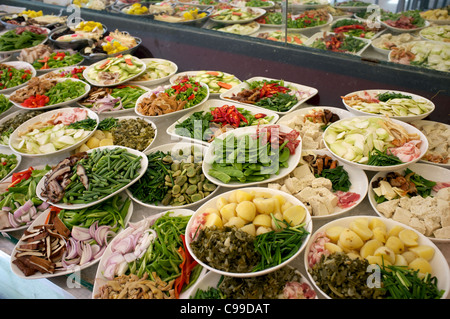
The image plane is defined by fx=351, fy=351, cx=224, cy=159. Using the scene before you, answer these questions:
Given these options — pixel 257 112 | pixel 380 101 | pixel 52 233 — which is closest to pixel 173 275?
pixel 52 233

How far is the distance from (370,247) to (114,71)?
294 centimetres

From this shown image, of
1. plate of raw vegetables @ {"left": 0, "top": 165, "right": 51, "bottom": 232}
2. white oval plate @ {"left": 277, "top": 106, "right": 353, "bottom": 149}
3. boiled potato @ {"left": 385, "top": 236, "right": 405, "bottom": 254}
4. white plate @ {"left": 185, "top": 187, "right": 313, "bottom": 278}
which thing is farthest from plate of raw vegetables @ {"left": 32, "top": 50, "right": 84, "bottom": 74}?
boiled potato @ {"left": 385, "top": 236, "right": 405, "bottom": 254}

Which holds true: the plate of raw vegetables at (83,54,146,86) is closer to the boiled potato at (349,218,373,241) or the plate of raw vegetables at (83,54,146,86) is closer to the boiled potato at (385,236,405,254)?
the boiled potato at (349,218,373,241)

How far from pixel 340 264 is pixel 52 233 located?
1596mm

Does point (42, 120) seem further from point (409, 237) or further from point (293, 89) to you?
point (409, 237)

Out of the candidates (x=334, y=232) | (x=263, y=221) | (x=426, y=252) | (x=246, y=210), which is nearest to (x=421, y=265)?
(x=426, y=252)

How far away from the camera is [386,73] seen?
9.20 ft

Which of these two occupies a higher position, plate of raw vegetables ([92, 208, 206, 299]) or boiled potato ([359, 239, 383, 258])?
boiled potato ([359, 239, 383, 258])

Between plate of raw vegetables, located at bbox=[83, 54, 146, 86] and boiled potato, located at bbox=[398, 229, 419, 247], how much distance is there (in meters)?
2.74

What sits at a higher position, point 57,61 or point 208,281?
point 57,61

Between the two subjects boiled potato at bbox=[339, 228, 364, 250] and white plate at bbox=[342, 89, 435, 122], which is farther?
white plate at bbox=[342, 89, 435, 122]

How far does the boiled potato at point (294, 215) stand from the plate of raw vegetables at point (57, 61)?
3294mm

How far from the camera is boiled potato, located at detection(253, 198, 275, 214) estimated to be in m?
1.88

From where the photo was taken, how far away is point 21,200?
7.67 feet
